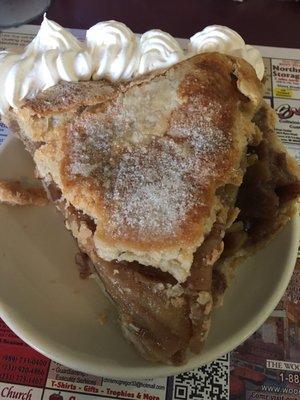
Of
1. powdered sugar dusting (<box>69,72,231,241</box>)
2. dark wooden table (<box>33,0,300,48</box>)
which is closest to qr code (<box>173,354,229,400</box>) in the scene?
powdered sugar dusting (<box>69,72,231,241</box>)

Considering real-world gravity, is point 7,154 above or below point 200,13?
below

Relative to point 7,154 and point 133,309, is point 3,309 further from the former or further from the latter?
point 7,154

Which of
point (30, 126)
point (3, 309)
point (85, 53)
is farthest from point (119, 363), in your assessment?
point (85, 53)

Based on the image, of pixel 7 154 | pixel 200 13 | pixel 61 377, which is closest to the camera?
pixel 61 377

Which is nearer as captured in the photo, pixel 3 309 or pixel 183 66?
pixel 3 309

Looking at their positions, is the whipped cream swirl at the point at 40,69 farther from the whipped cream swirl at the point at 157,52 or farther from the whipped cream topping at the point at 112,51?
the whipped cream swirl at the point at 157,52

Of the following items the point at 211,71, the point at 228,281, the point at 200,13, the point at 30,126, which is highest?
the point at 200,13

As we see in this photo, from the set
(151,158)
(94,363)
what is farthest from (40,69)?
(94,363)
